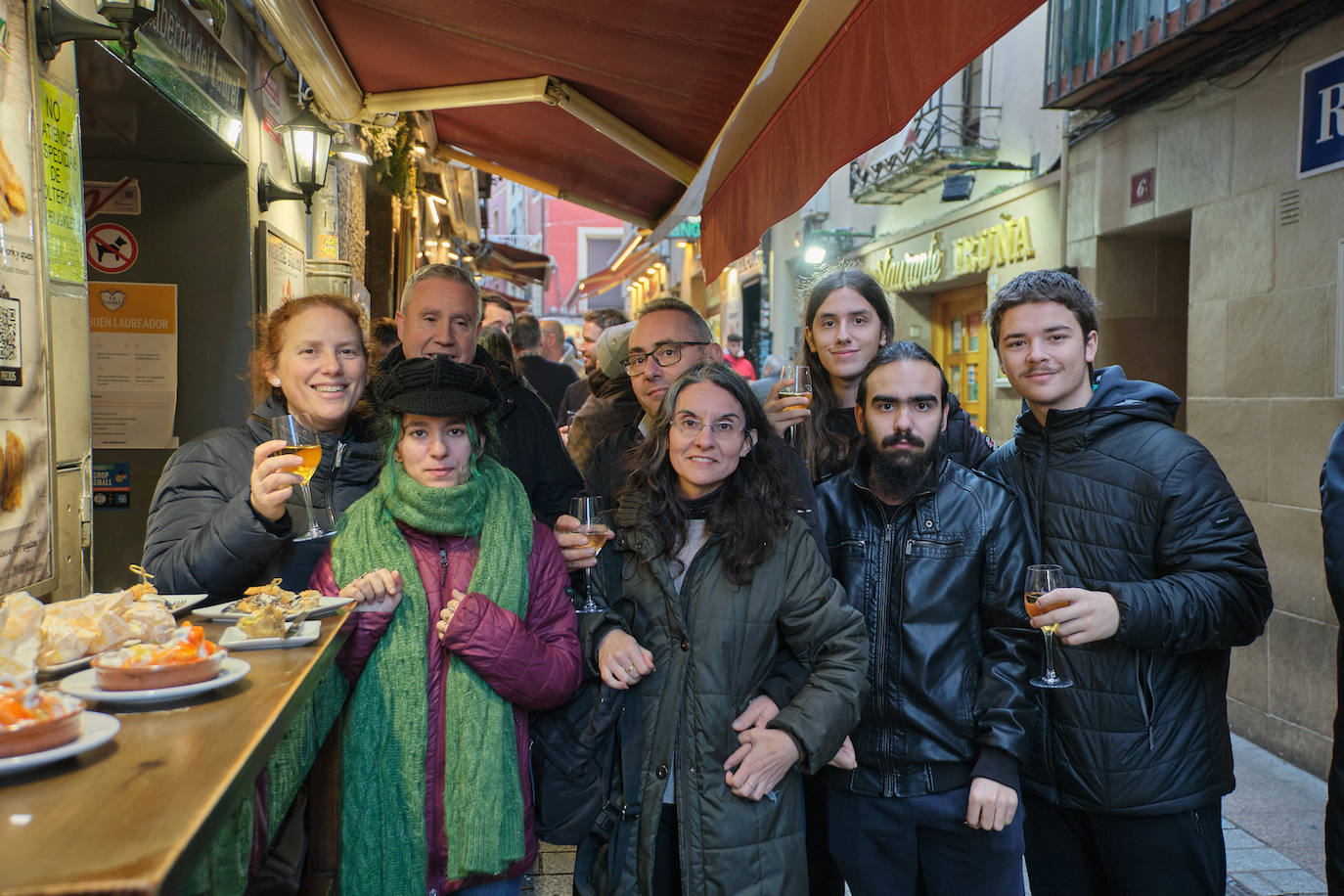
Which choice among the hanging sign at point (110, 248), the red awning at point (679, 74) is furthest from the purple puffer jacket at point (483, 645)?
the hanging sign at point (110, 248)

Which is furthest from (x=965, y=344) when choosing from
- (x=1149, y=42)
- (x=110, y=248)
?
(x=110, y=248)

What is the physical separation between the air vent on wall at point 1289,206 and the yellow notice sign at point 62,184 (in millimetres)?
5402

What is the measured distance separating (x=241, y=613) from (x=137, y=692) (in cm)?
53

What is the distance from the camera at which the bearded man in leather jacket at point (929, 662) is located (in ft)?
8.03

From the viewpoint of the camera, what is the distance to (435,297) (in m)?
3.65

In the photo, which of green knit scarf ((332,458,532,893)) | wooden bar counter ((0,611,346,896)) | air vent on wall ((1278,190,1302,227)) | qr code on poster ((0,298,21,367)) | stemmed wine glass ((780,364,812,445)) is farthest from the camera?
air vent on wall ((1278,190,1302,227))

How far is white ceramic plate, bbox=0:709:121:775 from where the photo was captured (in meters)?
1.19

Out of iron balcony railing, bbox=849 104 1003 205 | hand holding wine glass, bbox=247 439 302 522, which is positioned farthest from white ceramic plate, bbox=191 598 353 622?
iron balcony railing, bbox=849 104 1003 205

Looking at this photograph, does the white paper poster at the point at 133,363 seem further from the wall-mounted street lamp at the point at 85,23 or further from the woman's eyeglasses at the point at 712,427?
the woman's eyeglasses at the point at 712,427

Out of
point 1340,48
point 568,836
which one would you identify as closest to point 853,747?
point 568,836

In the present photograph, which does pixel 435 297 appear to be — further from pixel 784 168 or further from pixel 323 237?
pixel 323 237

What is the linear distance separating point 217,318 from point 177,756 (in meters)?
4.12

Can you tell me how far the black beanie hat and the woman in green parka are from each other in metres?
0.51

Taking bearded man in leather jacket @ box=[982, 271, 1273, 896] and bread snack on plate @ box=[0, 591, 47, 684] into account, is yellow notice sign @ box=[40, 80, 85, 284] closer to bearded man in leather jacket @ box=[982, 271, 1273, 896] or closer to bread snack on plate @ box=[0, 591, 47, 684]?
bread snack on plate @ box=[0, 591, 47, 684]
